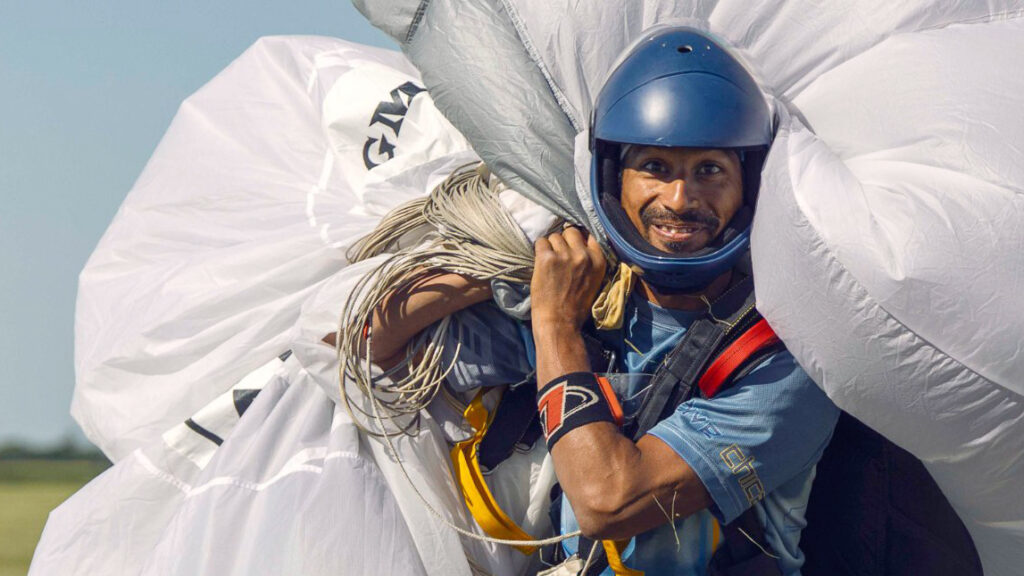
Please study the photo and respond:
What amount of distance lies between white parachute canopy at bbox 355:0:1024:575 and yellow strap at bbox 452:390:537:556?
41 cm

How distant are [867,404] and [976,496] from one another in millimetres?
326

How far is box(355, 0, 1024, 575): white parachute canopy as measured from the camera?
2.06 m

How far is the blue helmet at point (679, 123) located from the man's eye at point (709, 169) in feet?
0.15

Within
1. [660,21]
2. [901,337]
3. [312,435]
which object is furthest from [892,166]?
[312,435]

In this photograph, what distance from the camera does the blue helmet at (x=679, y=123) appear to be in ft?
7.61

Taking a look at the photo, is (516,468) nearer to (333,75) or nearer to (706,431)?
(706,431)

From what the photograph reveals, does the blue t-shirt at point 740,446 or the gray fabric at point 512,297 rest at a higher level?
the gray fabric at point 512,297

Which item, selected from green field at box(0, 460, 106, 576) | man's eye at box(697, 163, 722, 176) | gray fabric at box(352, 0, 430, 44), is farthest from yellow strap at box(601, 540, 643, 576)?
green field at box(0, 460, 106, 576)

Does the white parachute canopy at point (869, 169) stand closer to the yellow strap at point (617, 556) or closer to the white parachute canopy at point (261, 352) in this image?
the white parachute canopy at point (261, 352)

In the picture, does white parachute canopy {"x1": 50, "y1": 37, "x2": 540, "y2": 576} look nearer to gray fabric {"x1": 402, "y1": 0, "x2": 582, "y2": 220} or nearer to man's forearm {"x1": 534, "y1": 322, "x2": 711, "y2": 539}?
gray fabric {"x1": 402, "y1": 0, "x2": 582, "y2": 220}

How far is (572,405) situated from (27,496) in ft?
18.0

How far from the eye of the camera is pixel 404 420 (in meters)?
2.58

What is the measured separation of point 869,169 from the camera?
7.29 ft

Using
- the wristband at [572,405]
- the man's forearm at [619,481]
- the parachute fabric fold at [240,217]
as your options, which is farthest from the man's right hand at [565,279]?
the parachute fabric fold at [240,217]
